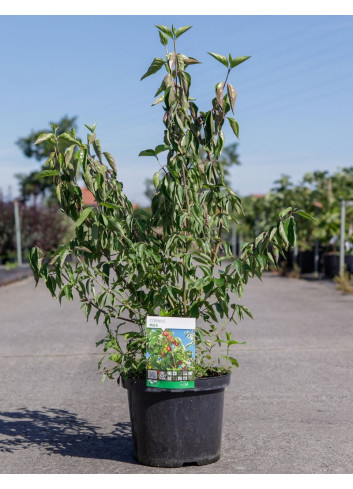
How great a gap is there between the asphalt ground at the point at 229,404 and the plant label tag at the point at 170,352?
554 millimetres

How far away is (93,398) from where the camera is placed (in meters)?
6.11

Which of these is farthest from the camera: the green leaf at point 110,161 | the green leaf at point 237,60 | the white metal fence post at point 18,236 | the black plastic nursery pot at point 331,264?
the white metal fence post at point 18,236

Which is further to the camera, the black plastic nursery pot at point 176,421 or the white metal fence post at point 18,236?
the white metal fence post at point 18,236

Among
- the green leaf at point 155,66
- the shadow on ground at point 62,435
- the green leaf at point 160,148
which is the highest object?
the green leaf at point 155,66

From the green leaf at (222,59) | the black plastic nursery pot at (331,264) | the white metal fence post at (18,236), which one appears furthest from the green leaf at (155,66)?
the white metal fence post at (18,236)

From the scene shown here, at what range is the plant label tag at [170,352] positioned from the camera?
403 cm

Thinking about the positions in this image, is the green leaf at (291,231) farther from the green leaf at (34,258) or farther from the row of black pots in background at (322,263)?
the row of black pots in background at (322,263)

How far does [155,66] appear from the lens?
14.0ft

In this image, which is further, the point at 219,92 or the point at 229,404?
the point at 229,404

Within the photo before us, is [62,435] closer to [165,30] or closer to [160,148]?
[160,148]

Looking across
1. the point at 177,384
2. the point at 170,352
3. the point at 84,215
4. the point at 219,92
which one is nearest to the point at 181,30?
the point at 219,92

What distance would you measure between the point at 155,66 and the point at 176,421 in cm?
210
